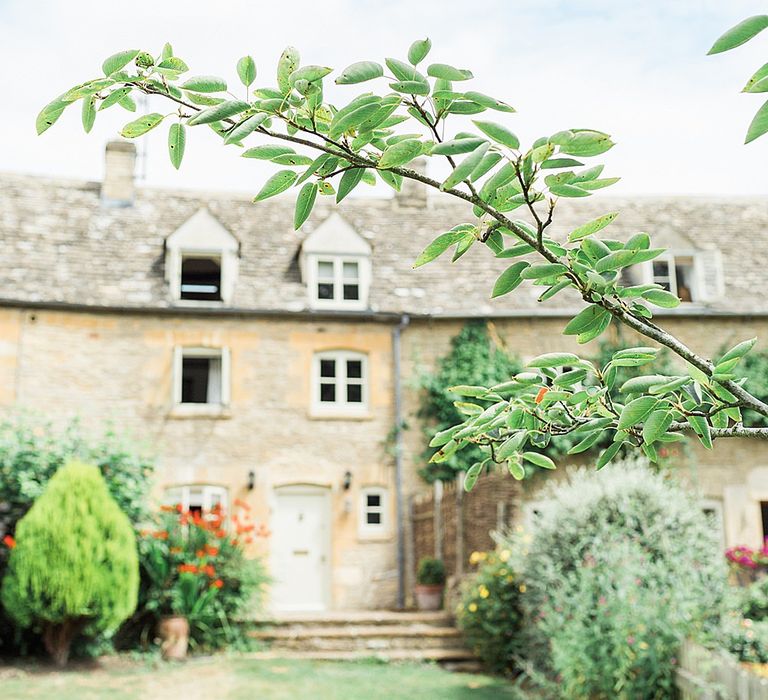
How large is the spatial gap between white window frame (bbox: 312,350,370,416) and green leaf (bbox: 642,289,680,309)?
16.1m

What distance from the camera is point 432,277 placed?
62.8 ft

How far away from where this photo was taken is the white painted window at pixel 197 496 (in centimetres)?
1695

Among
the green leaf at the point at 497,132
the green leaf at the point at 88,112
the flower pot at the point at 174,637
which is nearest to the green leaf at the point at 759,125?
the green leaf at the point at 497,132

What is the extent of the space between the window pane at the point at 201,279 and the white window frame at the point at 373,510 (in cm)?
488

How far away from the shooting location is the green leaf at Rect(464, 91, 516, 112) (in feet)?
4.93

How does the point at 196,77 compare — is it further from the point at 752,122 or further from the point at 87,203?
the point at 87,203

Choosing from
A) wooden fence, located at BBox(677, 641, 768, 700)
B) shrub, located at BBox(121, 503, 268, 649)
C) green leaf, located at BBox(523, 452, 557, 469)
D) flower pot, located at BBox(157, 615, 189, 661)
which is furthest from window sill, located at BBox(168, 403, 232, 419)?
green leaf, located at BBox(523, 452, 557, 469)

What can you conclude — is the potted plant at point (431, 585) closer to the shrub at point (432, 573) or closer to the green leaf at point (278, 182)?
the shrub at point (432, 573)

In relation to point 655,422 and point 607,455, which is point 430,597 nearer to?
point 607,455

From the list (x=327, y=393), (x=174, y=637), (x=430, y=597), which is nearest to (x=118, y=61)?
(x=174, y=637)

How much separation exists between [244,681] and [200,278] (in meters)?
9.71

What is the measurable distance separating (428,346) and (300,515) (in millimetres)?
4093

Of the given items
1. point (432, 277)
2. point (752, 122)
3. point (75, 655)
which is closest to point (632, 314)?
point (752, 122)

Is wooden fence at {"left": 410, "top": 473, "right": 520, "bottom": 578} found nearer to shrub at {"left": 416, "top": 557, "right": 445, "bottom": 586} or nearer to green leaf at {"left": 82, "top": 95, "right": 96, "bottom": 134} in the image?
shrub at {"left": 416, "top": 557, "right": 445, "bottom": 586}
